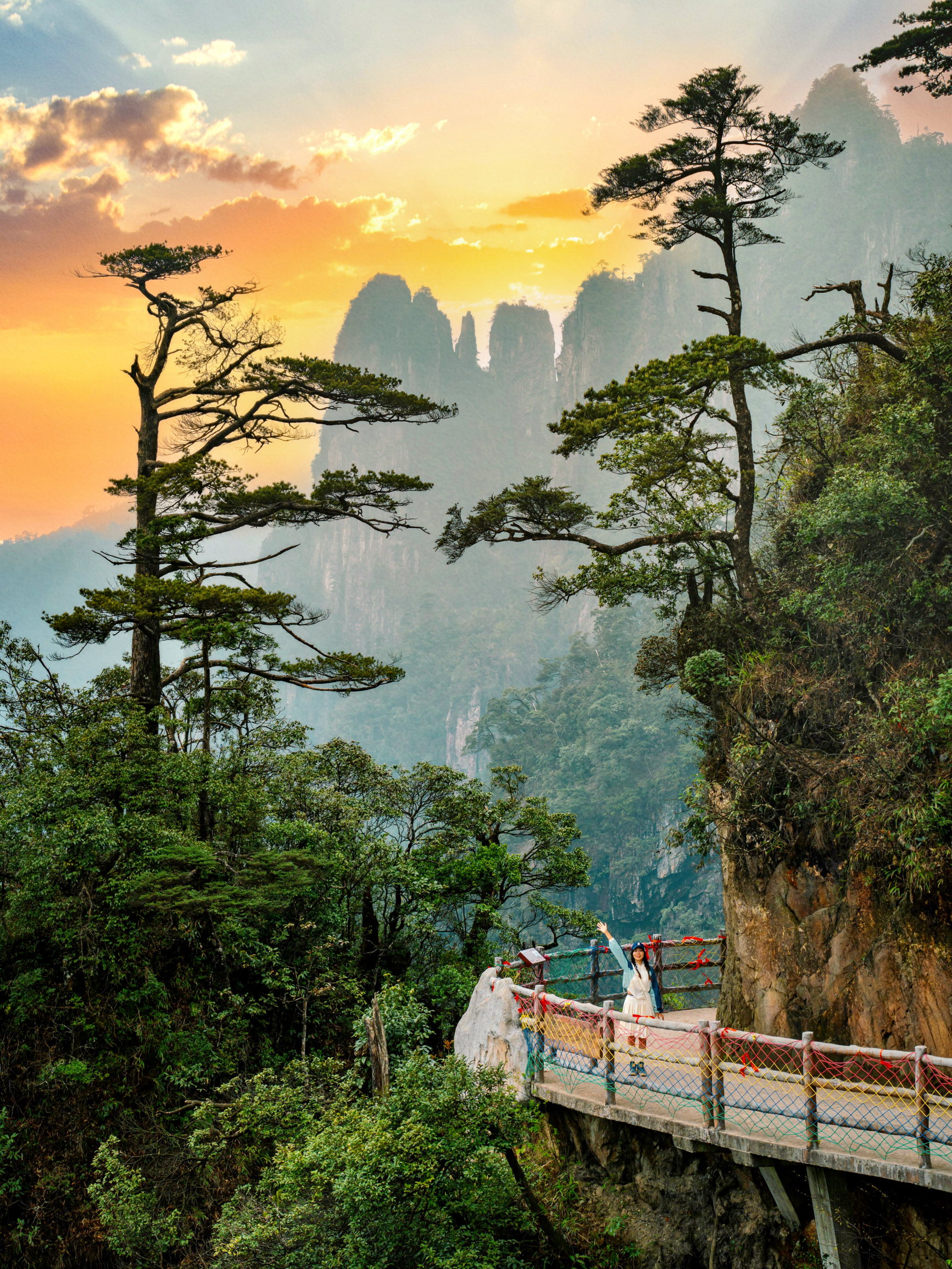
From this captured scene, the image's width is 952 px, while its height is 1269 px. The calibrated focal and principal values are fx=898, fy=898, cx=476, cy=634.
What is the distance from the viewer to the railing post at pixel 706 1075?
6.10 m

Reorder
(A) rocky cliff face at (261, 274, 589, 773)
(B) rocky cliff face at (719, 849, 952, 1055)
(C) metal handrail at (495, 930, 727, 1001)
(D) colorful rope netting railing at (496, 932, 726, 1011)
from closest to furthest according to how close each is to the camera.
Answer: (B) rocky cliff face at (719, 849, 952, 1055), (C) metal handrail at (495, 930, 727, 1001), (D) colorful rope netting railing at (496, 932, 726, 1011), (A) rocky cliff face at (261, 274, 589, 773)

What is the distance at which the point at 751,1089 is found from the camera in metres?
6.65

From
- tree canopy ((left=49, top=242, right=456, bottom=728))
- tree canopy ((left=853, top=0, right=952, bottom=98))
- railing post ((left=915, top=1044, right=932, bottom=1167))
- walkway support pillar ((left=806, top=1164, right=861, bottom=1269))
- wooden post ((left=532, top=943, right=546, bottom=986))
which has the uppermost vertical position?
tree canopy ((left=853, top=0, right=952, bottom=98))

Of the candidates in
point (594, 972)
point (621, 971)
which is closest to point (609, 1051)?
point (621, 971)

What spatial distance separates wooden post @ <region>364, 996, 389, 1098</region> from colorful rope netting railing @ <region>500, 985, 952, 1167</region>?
1.24 metres

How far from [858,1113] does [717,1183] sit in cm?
192

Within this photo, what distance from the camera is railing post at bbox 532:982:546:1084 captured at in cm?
745

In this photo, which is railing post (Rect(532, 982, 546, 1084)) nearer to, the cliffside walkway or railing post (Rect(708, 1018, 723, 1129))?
the cliffside walkway

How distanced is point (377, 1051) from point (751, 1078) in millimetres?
3120

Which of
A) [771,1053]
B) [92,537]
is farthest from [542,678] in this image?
[92,537]

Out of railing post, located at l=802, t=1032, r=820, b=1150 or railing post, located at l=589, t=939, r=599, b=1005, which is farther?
railing post, located at l=589, t=939, r=599, b=1005

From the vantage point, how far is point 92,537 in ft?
379

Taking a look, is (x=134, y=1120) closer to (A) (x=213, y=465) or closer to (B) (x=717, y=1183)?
(B) (x=717, y=1183)

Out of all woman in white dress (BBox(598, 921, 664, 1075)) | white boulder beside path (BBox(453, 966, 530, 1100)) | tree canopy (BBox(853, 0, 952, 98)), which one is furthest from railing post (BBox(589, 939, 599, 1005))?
tree canopy (BBox(853, 0, 952, 98))
